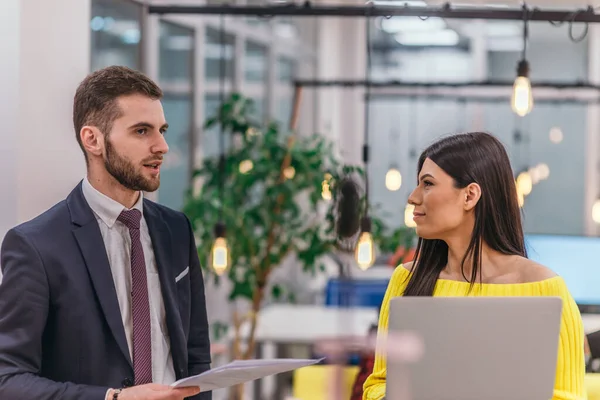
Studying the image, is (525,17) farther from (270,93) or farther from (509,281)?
(270,93)

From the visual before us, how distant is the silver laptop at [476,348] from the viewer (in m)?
1.89

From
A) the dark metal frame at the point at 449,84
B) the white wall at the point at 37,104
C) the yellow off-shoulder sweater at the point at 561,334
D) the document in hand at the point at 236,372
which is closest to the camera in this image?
the document in hand at the point at 236,372

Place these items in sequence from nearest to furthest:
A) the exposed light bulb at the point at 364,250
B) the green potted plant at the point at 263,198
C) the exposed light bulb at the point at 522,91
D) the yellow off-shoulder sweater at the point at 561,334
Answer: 1. the yellow off-shoulder sweater at the point at 561,334
2. the exposed light bulb at the point at 522,91
3. the exposed light bulb at the point at 364,250
4. the green potted plant at the point at 263,198

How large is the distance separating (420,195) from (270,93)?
6701 mm

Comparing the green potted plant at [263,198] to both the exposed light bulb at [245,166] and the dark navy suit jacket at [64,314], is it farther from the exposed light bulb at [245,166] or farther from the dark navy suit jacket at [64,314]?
the dark navy suit jacket at [64,314]

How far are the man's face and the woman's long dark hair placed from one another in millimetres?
730

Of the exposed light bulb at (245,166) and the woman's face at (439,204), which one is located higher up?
the exposed light bulb at (245,166)

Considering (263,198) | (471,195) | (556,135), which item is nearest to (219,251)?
(263,198)

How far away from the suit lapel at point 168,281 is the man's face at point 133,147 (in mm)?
161

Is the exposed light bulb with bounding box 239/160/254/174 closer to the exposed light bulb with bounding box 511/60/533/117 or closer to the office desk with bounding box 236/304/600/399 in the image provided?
the office desk with bounding box 236/304/600/399

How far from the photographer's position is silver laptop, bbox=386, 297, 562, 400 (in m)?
1.89

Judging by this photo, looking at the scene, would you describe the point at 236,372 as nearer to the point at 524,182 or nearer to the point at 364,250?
the point at 364,250

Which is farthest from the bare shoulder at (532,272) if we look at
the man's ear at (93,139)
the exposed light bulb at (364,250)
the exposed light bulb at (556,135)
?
the exposed light bulb at (556,135)

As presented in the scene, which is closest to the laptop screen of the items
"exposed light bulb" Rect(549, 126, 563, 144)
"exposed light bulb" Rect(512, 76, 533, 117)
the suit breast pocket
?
"exposed light bulb" Rect(512, 76, 533, 117)
